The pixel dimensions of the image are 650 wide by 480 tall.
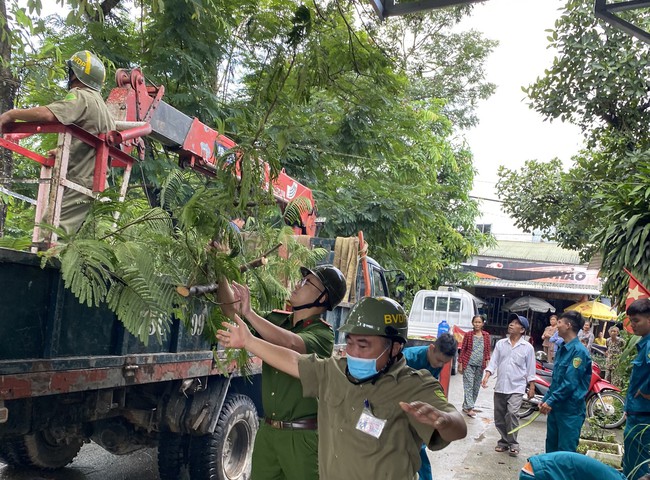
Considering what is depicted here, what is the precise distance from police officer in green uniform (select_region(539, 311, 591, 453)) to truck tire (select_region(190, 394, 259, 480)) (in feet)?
9.25

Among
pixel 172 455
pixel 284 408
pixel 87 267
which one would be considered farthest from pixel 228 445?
pixel 87 267

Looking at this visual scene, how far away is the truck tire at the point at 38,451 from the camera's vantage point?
500 cm

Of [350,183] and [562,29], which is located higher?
[562,29]

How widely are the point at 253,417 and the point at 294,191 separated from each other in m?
3.49

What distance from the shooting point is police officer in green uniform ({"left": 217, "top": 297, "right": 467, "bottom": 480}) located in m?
2.58

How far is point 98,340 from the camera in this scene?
3787 millimetres

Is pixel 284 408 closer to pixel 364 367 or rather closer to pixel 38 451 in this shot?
pixel 364 367

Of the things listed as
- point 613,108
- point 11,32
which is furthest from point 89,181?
point 613,108

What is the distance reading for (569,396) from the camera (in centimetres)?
616

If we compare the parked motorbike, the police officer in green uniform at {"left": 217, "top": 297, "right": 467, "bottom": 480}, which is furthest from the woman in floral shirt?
the police officer in green uniform at {"left": 217, "top": 297, "right": 467, "bottom": 480}

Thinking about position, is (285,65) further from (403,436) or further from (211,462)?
(211,462)

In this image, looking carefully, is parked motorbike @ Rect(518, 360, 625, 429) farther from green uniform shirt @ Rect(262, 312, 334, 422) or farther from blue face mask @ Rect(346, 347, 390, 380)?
blue face mask @ Rect(346, 347, 390, 380)

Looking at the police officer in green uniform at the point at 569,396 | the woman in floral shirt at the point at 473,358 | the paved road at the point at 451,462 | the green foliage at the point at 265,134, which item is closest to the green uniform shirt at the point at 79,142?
the green foliage at the point at 265,134

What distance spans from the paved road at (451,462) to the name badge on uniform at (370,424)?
155 inches
